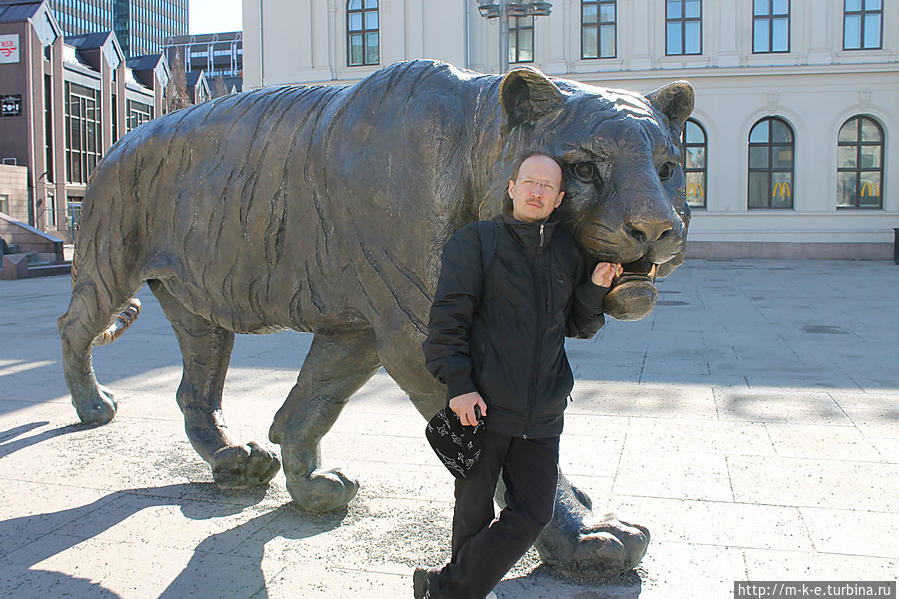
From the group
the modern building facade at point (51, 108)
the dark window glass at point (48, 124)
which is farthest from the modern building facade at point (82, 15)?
the dark window glass at point (48, 124)

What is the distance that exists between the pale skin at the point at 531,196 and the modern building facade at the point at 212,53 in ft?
246

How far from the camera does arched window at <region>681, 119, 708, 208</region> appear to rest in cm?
2442

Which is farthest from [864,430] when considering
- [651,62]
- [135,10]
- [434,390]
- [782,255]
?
[135,10]

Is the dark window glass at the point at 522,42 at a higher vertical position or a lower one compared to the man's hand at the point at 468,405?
higher

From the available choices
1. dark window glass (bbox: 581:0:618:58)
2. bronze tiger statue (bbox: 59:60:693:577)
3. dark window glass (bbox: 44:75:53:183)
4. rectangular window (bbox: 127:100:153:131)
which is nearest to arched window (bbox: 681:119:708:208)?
dark window glass (bbox: 581:0:618:58)

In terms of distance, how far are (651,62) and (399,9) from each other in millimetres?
8338

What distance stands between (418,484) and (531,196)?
1.98 meters

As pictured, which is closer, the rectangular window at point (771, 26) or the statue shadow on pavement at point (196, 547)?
the statue shadow on pavement at point (196, 547)

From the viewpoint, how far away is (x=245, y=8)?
28078mm

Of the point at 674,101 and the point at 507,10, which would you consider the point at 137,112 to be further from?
the point at 674,101

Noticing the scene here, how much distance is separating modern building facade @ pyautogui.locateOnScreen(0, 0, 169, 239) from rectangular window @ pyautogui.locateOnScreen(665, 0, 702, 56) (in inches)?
986

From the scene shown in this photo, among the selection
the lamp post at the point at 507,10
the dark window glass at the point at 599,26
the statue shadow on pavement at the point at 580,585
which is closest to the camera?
the statue shadow on pavement at the point at 580,585

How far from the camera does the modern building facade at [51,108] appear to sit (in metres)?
37.8

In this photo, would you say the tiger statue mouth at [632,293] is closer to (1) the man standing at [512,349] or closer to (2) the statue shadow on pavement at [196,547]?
(1) the man standing at [512,349]
